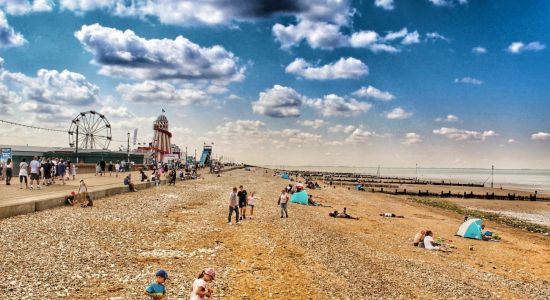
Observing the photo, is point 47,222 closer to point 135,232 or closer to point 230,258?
point 135,232

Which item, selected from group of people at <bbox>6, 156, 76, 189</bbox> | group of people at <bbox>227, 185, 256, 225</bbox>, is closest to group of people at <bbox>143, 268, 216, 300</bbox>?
group of people at <bbox>227, 185, 256, 225</bbox>

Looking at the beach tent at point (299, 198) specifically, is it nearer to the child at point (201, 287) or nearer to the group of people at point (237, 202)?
the group of people at point (237, 202)

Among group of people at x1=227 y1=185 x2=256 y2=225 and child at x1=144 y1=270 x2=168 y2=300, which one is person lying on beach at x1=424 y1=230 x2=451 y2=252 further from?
child at x1=144 y1=270 x2=168 y2=300

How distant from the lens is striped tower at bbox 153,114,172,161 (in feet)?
387

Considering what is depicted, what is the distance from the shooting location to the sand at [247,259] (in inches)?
460

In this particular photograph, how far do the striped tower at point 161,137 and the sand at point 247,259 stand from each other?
95922 millimetres

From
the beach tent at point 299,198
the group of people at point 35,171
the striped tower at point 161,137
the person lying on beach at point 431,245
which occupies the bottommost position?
the person lying on beach at point 431,245

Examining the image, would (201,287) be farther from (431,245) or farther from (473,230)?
(473,230)

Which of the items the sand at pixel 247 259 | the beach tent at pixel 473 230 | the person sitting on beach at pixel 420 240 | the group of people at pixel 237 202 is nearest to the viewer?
the sand at pixel 247 259

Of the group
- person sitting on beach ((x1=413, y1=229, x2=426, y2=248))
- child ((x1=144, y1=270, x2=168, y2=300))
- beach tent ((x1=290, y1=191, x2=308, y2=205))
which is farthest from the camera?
beach tent ((x1=290, y1=191, x2=308, y2=205))

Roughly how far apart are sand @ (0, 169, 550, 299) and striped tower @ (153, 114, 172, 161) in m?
95.9

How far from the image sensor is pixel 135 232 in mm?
18828

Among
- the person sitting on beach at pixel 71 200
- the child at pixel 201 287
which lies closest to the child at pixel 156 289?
the child at pixel 201 287

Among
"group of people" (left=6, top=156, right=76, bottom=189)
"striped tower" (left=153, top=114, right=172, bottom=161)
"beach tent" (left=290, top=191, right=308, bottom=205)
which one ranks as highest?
"striped tower" (left=153, top=114, right=172, bottom=161)
